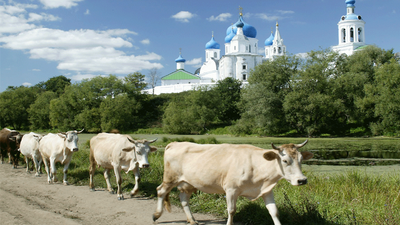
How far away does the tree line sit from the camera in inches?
1358

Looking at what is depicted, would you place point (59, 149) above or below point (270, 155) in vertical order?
below

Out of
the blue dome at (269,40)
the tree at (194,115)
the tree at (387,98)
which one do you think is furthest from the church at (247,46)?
the tree at (387,98)

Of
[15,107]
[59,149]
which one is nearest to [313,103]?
[59,149]

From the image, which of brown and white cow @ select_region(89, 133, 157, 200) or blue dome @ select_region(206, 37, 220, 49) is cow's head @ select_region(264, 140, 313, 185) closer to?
Result: brown and white cow @ select_region(89, 133, 157, 200)

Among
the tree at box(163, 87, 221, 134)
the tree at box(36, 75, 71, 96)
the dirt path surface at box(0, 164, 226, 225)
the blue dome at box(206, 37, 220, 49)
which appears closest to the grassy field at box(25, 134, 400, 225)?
the dirt path surface at box(0, 164, 226, 225)

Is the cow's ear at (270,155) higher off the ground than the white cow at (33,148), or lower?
higher

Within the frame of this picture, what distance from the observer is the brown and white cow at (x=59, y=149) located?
9.28 m

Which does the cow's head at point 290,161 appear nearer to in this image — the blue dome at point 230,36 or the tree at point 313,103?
the tree at point 313,103

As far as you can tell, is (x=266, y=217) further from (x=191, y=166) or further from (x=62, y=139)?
(x=62, y=139)

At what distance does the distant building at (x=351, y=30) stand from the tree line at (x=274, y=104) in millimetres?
26409

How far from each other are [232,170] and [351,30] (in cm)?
7338

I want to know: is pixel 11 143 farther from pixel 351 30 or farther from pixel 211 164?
pixel 351 30

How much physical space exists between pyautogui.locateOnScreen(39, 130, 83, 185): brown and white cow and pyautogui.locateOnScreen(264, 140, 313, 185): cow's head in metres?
6.65

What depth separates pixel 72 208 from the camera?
6582 mm
